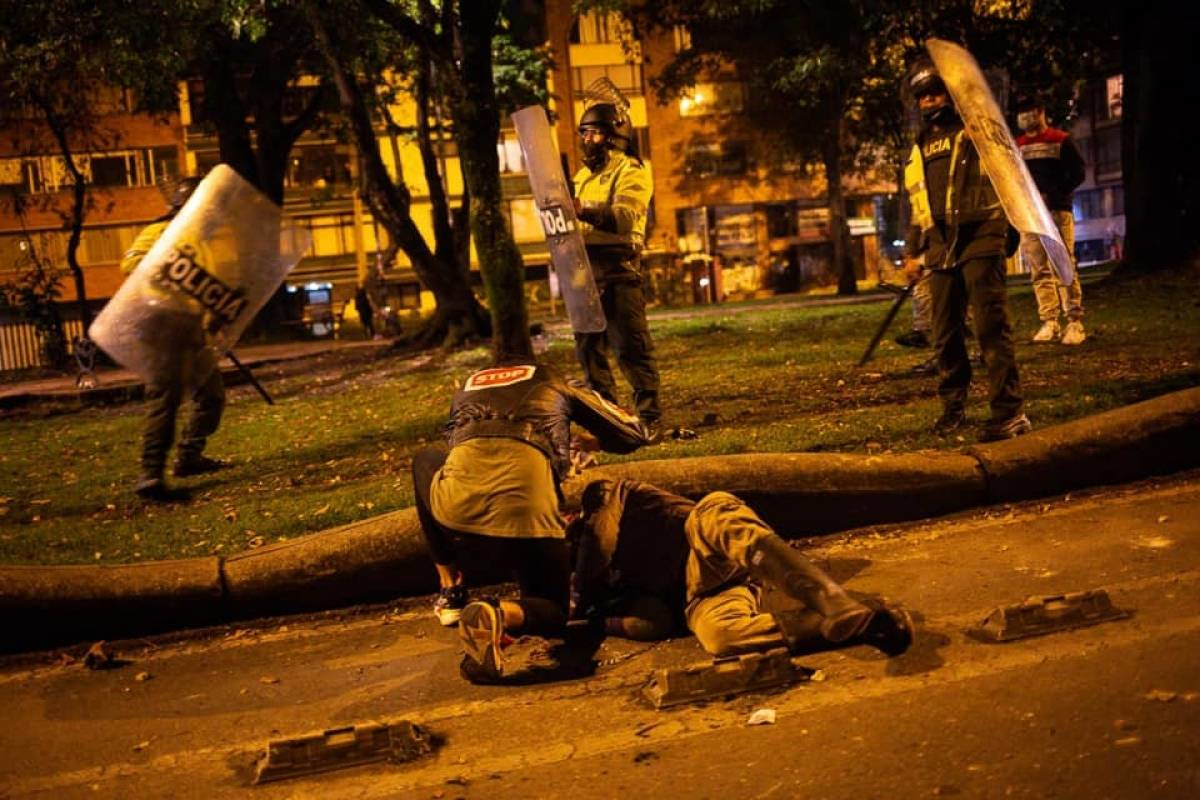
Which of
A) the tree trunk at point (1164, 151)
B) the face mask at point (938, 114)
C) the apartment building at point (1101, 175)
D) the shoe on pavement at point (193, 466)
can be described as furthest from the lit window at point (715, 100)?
the face mask at point (938, 114)

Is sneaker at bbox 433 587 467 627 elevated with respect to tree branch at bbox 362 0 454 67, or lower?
lower

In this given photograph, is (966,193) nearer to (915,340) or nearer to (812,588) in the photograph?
(812,588)

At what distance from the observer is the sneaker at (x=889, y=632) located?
12.5 ft

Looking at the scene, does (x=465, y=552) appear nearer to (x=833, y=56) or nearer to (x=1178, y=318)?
(x=1178, y=318)

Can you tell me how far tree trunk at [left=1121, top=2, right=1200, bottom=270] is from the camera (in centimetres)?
1459

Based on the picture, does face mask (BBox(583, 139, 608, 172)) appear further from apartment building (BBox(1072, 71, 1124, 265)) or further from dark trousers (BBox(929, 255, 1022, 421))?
apartment building (BBox(1072, 71, 1124, 265))

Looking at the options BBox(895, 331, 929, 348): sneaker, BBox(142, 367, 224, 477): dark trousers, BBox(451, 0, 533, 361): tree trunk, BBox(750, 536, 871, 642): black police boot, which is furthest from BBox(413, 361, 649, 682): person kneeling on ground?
BBox(451, 0, 533, 361): tree trunk

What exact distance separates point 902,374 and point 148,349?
5773 mm

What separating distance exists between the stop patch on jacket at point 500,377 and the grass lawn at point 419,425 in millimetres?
2011

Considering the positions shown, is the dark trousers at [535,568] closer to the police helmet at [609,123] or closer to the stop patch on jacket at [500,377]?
the stop patch on jacket at [500,377]

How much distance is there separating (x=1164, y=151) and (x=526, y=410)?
13.0 m

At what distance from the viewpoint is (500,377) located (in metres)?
4.58

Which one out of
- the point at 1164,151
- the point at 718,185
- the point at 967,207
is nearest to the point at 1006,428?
the point at 967,207

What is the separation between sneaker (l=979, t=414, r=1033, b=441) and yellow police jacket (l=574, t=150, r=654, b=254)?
89.3 inches
